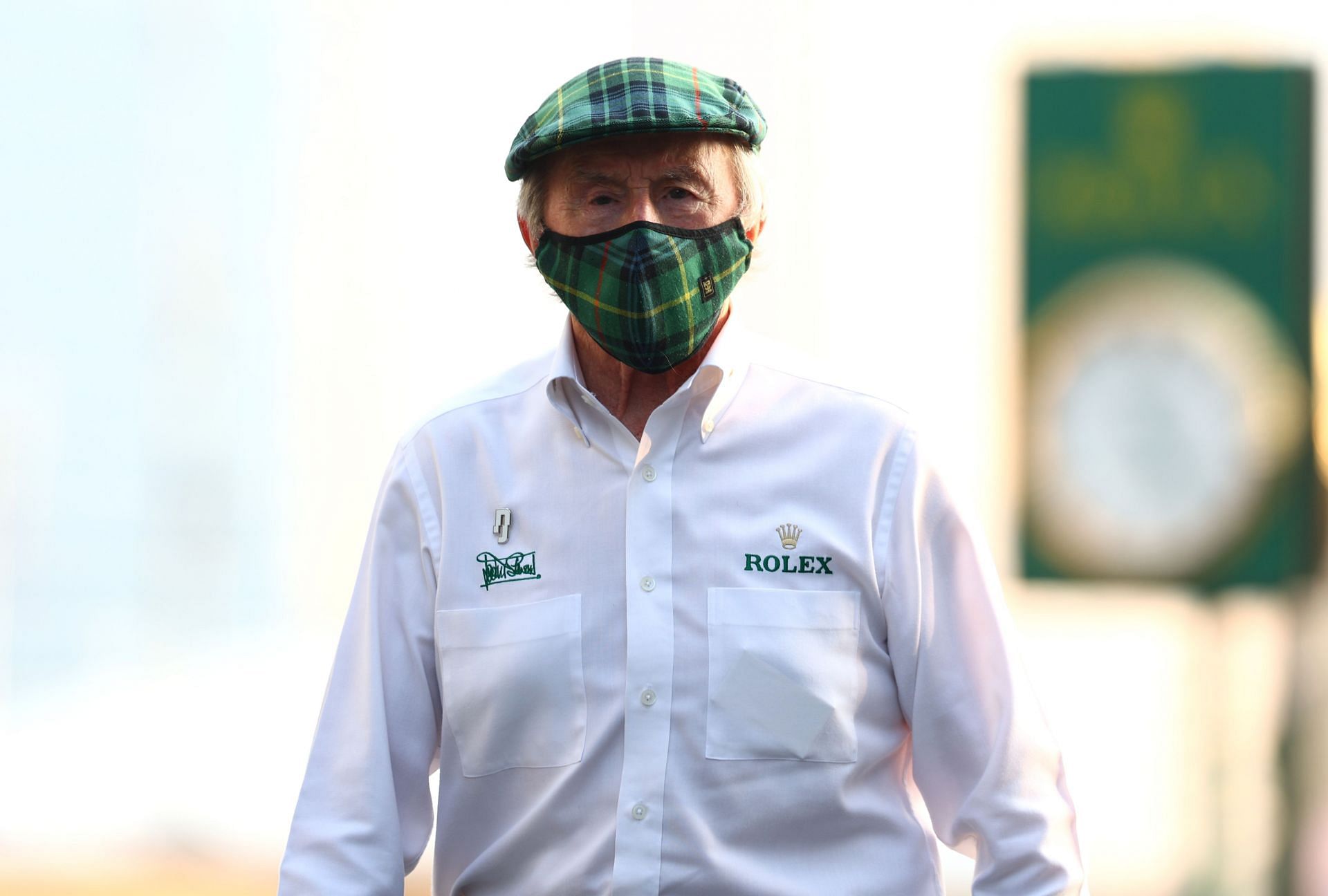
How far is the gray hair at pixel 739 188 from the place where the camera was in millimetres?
2004

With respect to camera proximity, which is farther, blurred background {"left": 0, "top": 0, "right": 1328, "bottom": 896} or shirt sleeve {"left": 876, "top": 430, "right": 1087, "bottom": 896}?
blurred background {"left": 0, "top": 0, "right": 1328, "bottom": 896}

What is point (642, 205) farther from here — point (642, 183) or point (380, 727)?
point (380, 727)

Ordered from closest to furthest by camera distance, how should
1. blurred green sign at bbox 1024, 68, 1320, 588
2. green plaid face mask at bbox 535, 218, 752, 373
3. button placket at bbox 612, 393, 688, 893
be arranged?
button placket at bbox 612, 393, 688, 893 → green plaid face mask at bbox 535, 218, 752, 373 → blurred green sign at bbox 1024, 68, 1320, 588

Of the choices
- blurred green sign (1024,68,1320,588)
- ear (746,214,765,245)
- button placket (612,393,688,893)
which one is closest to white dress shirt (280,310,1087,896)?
button placket (612,393,688,893)

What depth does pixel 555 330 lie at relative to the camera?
406 cm

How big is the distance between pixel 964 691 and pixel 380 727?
2.65ft

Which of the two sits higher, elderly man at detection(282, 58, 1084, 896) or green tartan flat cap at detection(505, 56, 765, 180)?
green tartan flat cap at detection(505, 56, 765, 180)

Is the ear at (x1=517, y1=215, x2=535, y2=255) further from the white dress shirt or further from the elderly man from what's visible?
the white dress shirt

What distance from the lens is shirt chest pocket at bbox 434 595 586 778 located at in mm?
1892

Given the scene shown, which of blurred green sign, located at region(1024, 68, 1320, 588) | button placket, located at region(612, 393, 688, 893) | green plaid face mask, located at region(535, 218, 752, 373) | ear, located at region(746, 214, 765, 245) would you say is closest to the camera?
button placket, located at region(612, 393, 688, 893)

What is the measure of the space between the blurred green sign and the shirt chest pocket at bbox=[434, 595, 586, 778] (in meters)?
2.27
